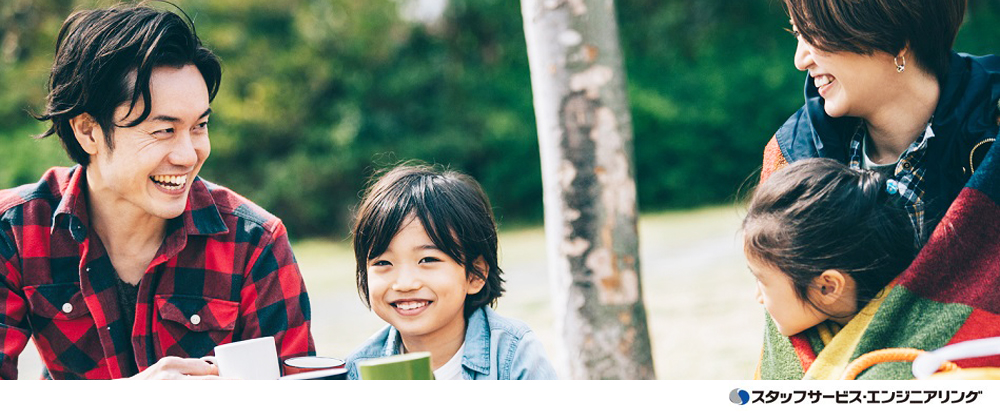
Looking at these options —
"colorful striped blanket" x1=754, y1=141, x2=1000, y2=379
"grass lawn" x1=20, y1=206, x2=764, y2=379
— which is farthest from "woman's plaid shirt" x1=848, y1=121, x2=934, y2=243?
"grass lawn" x1=20, y1=206, x2=764, y2=379

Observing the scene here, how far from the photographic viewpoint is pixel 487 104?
45.2ft

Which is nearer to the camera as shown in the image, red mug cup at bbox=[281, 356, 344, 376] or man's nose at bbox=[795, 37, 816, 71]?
red mug cup at bbox=[281, 356, 344, 376]

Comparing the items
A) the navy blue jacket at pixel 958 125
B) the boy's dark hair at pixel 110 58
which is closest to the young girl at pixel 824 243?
the navy blue jacket at pixel 958 125

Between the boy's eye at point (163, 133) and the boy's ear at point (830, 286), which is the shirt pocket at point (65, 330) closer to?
the boy's eye at point (163, 133)

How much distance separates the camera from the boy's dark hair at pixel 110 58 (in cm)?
212

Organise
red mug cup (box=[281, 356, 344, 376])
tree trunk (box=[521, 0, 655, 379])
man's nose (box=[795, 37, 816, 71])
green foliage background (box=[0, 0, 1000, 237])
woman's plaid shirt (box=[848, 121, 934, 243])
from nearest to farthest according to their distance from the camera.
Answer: red mug cup (box=[281, 356, 344, 376]) < woman's plaid shirt (box=[848, 121, 934, 243]) < man's nose (box=[795, 37, 816, 71]) < tree trunk (box=[521, 0, 655, 379]) < green foliage background (box=[0, 0, 1000, 237])

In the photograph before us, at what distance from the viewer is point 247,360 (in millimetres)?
1841

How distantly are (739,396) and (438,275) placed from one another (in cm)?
73

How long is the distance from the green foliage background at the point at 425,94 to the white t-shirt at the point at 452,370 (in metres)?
9.11

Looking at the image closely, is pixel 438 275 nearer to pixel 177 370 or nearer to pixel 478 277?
pixel 478 277

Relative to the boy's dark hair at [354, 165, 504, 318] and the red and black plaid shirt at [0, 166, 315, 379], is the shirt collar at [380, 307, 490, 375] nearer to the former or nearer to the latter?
the boy's dark hair at [354, 165, 504, 318]

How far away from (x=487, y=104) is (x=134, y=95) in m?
11.7

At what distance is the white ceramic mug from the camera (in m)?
1.82

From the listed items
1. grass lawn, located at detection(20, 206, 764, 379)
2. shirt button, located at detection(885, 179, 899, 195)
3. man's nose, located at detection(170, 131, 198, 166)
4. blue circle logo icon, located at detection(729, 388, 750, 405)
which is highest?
man's nose, located at detection(170, 131, 198, 166)
